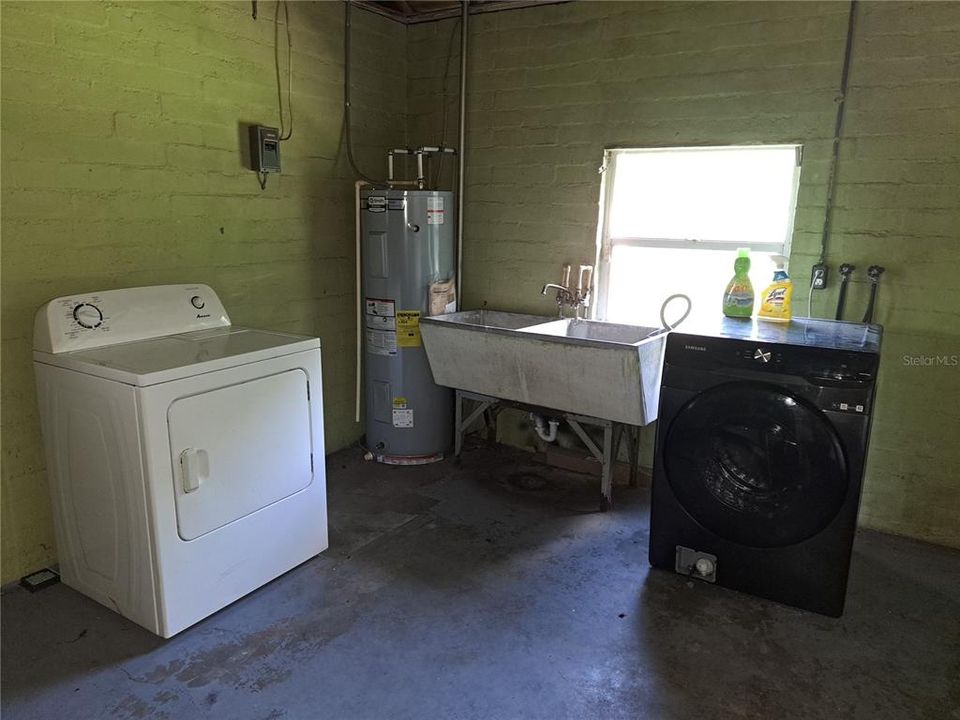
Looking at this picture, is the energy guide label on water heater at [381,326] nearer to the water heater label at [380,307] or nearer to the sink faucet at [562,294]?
the water heater label at [380,307]

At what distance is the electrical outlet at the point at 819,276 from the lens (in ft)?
9.08

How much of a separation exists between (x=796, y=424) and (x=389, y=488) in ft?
6.35

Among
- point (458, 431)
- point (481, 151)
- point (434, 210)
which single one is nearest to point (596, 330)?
point (458, 431)

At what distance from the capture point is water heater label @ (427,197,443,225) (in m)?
3.32

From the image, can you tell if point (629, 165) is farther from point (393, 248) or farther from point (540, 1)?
point (393, 248)

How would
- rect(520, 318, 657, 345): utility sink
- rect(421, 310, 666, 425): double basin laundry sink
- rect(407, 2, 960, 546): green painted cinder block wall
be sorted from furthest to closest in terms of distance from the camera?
1. rect(520, 318, 657, 345): utility sink
2. rect(421, 310, 666, 425): double basin laundry sink
3. rect(407, 2, 960, 546): green painted cinder block wall

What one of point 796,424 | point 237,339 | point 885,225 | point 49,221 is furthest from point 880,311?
point 49,221

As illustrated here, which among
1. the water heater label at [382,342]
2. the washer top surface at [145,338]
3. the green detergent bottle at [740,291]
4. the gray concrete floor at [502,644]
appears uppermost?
the green detergent bottle at [740,291]

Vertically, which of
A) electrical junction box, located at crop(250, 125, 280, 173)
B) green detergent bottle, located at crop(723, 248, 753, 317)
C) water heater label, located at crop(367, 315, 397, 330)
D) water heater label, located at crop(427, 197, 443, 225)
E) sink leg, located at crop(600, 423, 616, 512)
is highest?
electrical junction box, located at crop(250, 125, 280, 173)

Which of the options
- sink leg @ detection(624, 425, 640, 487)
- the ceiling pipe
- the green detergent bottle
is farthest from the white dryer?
the green detergent bottle

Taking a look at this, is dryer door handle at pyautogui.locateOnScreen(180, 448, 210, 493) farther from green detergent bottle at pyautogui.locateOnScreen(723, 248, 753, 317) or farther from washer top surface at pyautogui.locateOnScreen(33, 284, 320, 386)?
green detergent bottle at pyautogui.locateOnScreen(723, 248, 753, 317)

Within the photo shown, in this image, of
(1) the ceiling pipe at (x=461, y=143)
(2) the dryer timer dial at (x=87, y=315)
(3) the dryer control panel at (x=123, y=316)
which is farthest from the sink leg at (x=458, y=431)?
(2) the dryer timer dial at (x=87, y=315)

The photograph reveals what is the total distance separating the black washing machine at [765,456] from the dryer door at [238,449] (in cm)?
137

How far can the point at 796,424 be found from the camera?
213 centimetres
